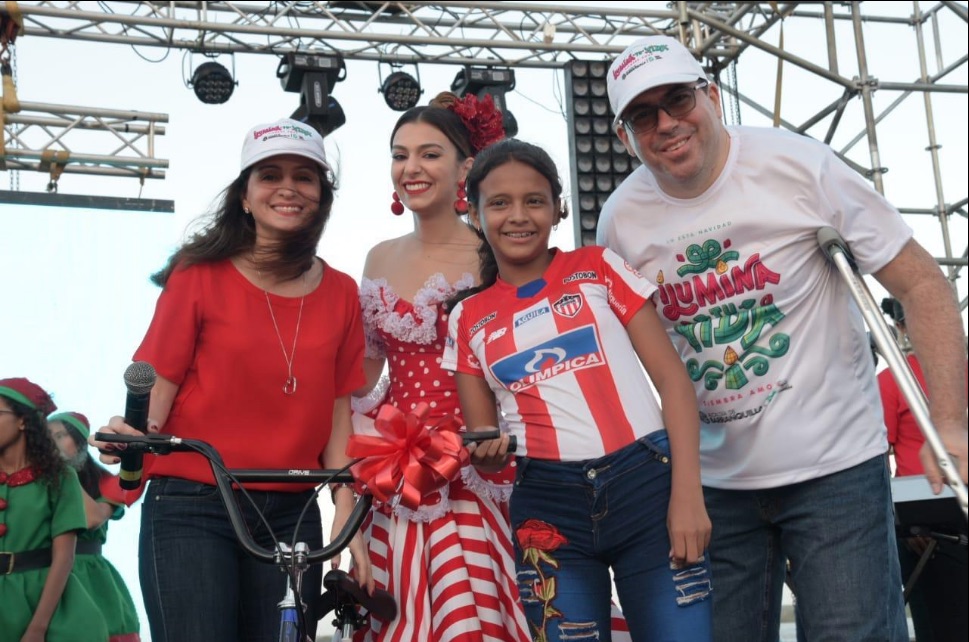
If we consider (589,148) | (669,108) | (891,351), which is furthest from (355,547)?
(589,148)

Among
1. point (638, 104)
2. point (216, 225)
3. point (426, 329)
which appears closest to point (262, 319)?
point (216, 225)

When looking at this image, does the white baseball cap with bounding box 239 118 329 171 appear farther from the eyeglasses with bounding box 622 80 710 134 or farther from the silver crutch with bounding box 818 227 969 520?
the silver crutch with bounding box 818 227 969 520

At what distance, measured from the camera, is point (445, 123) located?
385 cm

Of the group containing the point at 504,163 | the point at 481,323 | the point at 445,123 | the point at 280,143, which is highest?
the point at 445,123

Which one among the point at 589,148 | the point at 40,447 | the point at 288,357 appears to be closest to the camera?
the point at 288,357

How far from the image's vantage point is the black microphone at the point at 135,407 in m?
2.38

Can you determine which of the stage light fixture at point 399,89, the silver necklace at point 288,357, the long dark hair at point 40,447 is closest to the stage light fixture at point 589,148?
the stage light fixture at point 399,89

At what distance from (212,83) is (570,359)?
294 inches

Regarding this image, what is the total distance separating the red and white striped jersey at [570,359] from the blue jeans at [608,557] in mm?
68

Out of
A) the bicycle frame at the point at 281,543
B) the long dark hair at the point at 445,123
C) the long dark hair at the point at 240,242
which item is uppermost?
the long dark hair at the point at 445,123

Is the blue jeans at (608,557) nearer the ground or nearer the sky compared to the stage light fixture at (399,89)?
nearer the ground

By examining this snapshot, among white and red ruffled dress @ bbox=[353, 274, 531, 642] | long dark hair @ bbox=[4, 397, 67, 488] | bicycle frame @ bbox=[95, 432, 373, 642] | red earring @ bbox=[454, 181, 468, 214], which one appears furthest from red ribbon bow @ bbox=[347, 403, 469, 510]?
long dark hair @ bbox=[4, 397, 67, 488]

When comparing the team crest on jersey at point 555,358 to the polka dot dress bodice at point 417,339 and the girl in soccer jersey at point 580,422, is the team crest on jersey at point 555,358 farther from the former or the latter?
the polka dot dress bodice at point 417,339

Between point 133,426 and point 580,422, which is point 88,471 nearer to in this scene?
point 133,426
